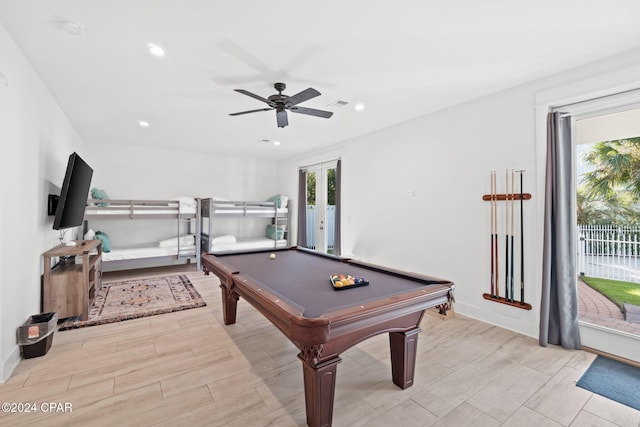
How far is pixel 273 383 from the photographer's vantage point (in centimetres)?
211

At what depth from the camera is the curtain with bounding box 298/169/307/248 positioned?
6.63 m

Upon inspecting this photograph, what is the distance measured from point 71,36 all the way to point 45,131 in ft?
4.62

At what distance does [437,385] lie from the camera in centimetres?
209

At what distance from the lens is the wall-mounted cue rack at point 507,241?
2.94m

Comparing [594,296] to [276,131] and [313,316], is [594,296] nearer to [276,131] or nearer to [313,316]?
[313,316]

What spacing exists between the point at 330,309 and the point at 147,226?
5.64 metres

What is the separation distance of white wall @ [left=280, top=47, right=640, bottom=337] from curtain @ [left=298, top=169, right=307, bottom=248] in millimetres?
1788

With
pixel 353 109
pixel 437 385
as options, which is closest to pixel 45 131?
pixel 353 109

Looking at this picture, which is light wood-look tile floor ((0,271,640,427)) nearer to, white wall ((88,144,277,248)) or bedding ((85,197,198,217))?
bedding ((85,197,198,217))

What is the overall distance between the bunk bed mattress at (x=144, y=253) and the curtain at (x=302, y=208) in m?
2.25

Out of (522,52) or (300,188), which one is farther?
(300,188)

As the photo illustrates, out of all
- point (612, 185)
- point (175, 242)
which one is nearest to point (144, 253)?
point (175, 242)

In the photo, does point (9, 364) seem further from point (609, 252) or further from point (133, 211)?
point (609, 252)

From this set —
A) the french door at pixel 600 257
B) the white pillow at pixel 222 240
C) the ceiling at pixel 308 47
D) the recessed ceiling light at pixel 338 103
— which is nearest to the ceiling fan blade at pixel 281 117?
the ceiling at pixel 308 47
